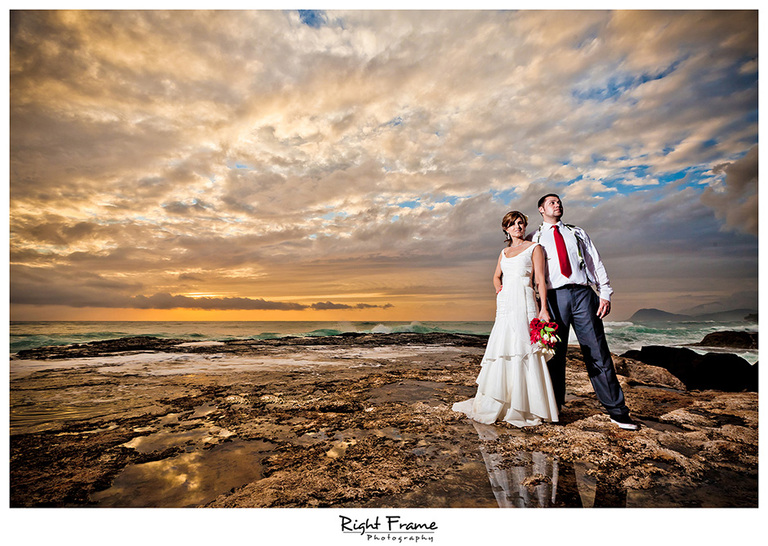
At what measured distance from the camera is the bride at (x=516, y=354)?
2.84m

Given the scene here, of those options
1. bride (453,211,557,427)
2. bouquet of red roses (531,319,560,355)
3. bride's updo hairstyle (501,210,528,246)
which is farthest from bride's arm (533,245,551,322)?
bride's updo hairstyle (501,210,528,246)

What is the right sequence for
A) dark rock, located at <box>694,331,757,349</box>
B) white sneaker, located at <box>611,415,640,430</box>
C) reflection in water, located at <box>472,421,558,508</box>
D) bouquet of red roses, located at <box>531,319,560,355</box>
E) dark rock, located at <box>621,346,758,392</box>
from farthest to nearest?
dark rock, located at <box>694,331,757,349</box>
dark rock, located at <box>621,346,758,392</box>
bouquet of red roses, located at <box>531,319,560,355</box>
white sneaker, located at <box>611,415,640,430</box>
reflection in water, located at <box>472,421,558,508</box>

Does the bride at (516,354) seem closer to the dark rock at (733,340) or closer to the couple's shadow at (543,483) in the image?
the couple's shadow at (543,483)

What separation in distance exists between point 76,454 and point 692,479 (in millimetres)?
3889

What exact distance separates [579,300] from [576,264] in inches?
12.4

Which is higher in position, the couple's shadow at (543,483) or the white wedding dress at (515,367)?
the white wedding dress at (515,367)

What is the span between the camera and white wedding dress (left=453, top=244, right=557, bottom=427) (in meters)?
2.84

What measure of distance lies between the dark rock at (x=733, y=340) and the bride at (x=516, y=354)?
37.1ft

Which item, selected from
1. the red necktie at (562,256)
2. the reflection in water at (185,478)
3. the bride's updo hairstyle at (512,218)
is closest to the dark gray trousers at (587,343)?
the red necktie at (562,256)

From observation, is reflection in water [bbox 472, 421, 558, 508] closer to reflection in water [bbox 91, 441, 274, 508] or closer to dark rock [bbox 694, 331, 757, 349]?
reflection in water [bbox 91, 441, 274, 508]

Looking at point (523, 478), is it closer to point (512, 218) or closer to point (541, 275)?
point (541, 275)

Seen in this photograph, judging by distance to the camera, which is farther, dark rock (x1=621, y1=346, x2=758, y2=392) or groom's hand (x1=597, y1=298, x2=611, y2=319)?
dark rock (x1=621, y1=346, x2=758, y2=392)

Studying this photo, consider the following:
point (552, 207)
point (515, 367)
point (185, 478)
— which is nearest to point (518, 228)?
point (552, 207)

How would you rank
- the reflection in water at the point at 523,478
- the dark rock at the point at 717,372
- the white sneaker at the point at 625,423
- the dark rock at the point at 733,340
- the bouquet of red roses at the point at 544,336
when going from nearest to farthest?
the reflection in water at the point at 523,478 → the white sneaker at the point at 625,423 → the bouquet of red roses at the point at 544,336 → the dark rock at the point at 717,372 → the dark rock at the point at 733,340
